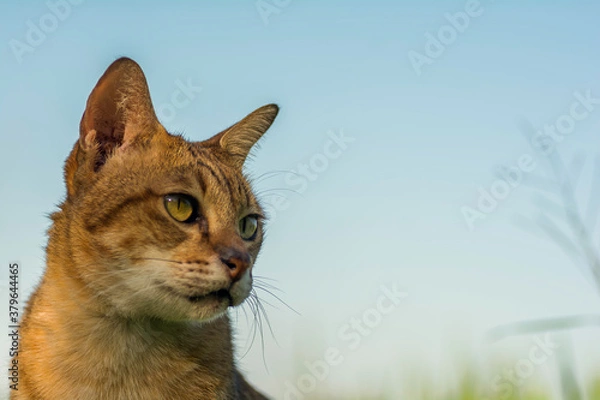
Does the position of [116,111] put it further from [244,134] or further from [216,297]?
[216,297]

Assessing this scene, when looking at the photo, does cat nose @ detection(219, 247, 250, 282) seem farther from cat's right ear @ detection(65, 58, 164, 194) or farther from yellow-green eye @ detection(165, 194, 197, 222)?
cat's right ear @ detection(65, 58, 164, 194)

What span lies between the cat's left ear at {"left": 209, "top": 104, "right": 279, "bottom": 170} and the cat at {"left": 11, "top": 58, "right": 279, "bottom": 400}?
0.59 m

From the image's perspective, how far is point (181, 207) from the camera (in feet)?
15.6

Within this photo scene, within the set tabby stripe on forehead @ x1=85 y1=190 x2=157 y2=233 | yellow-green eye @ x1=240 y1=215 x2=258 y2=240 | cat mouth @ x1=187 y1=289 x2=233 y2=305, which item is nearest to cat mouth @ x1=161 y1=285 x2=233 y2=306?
cat mouth @ x1=187 y1=289 x2=233 y2=305

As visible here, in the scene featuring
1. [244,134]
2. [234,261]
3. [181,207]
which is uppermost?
[244,134]

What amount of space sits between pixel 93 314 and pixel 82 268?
0.30 metres

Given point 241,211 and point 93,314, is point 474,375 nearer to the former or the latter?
point 241,211

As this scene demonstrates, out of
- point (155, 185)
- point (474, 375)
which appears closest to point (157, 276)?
point (155, 185)

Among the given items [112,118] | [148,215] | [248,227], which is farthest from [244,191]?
[112,118]

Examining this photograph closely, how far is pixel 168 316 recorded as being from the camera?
15.2ft

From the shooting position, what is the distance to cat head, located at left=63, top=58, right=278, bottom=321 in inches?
176

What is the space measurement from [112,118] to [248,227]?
1178 mm

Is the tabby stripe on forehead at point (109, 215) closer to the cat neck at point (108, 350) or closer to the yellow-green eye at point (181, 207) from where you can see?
the yellow-green eye at point (181, 207)

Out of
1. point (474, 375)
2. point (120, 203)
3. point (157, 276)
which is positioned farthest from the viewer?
point (474, 375)
